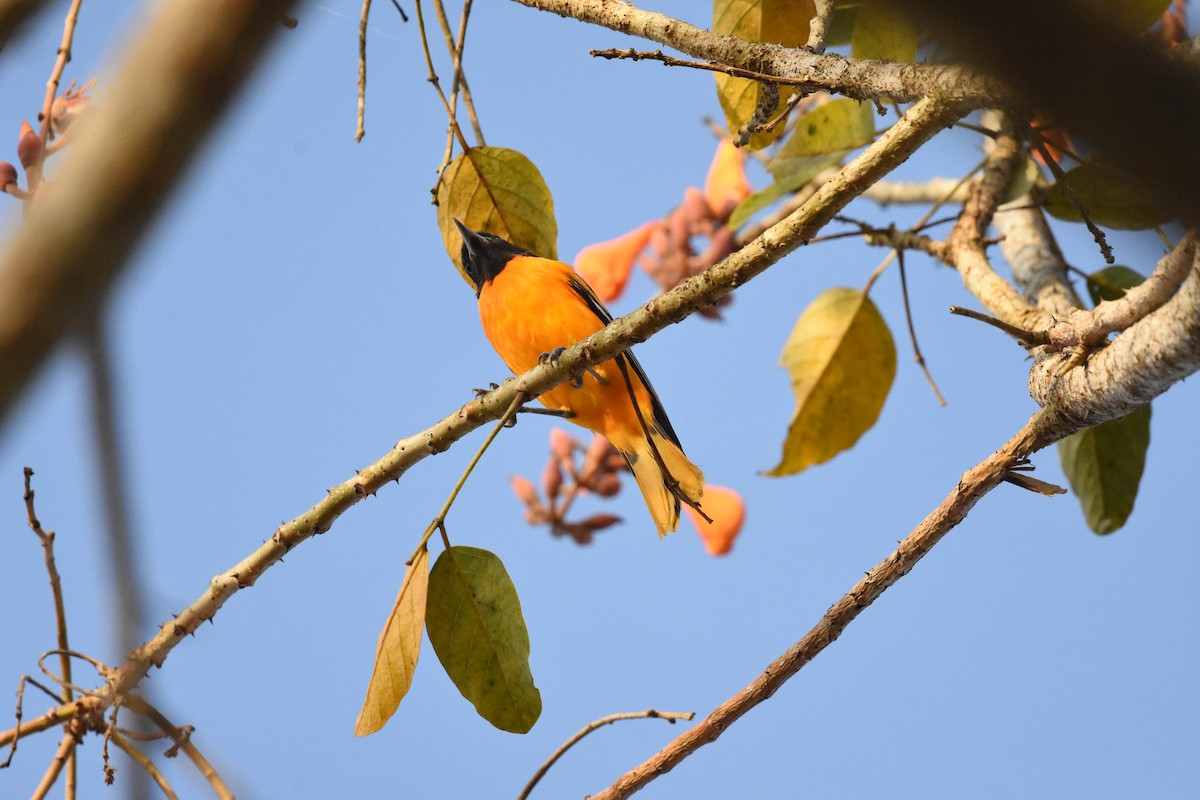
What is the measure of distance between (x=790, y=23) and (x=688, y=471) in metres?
1.25

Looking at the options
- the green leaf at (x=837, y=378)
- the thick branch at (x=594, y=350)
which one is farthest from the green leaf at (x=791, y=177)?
the thick branch at (x=594, y=350)

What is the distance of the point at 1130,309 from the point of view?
1563 millimetres

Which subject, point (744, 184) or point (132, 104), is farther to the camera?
point (744, 184)

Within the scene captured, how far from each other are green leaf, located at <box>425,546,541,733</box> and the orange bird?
105 centimetres

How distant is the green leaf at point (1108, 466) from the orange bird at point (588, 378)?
99cm

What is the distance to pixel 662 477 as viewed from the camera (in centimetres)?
304

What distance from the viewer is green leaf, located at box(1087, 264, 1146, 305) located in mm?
2830

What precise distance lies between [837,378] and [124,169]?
8.73ft

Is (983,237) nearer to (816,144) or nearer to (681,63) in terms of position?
(816,144)

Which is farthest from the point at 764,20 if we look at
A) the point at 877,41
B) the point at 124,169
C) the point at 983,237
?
the point at 124,169

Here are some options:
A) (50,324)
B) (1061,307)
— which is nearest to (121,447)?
(50,324)

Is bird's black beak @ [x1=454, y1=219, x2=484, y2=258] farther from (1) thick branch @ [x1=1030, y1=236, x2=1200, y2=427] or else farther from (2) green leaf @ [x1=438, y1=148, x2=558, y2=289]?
(1) thick branch @ [x1=1030, y1=236, x2=1200, y2=427]

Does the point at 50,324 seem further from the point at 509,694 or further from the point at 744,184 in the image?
the point at 744,184

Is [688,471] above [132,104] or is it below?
above
